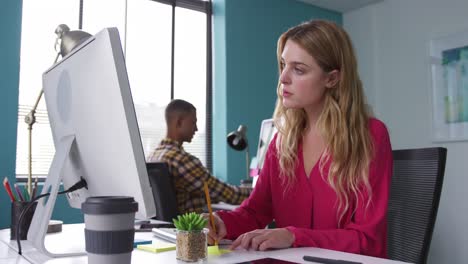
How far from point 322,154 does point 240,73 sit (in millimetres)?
2724

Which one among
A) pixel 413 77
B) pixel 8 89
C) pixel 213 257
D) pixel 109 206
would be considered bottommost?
pixel 213 257

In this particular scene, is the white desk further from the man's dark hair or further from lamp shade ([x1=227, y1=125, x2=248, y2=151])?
lamp shade ([x1=227, y1=125, x2=248, y2=151])

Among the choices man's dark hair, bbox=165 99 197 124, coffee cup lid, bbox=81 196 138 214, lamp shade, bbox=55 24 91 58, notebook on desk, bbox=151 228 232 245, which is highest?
lamp shade, bbox=55 24 91 58

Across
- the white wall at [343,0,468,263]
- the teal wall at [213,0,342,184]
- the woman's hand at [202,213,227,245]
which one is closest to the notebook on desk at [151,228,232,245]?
the woman's hand at [202,213,227,245]

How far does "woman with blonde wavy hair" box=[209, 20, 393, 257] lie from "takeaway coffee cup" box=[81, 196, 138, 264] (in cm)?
40

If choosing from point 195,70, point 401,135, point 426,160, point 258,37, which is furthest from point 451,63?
point 426,160

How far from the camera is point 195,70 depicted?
3922mm

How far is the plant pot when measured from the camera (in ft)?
2.60

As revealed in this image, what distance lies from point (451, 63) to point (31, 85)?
10.4 ft

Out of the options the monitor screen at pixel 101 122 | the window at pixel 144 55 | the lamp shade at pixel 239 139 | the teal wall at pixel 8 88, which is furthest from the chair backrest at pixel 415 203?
the window at pixel 144 55

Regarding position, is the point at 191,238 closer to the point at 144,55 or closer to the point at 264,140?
the point at 264,140

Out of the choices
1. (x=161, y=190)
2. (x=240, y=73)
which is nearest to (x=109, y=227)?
(x=161, y=190)

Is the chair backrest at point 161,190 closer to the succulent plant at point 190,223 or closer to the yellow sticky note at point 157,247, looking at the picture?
the yellow sticky note at point 157,247

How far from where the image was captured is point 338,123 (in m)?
1.20
